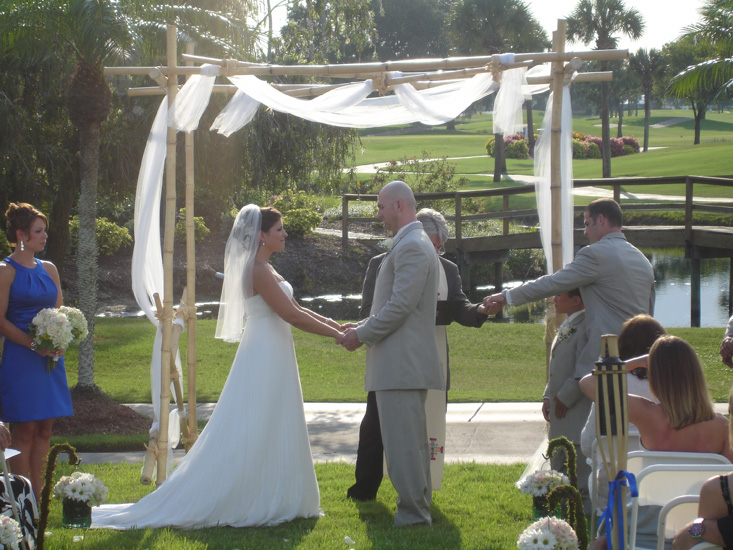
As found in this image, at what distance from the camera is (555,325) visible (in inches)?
230

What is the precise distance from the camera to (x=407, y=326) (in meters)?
4.85

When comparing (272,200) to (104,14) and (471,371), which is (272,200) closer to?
(471,371)

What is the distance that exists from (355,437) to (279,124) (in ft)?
28.8

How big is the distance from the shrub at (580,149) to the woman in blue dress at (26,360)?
49168 mm

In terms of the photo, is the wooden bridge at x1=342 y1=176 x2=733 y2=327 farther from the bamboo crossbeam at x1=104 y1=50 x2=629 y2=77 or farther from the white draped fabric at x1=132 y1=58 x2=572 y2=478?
the bamboo crossbeam at x1=104 y1=50 x2=629 y2=77

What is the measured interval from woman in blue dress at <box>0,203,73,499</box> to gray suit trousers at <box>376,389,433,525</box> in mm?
2214

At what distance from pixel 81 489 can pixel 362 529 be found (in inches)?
66.3

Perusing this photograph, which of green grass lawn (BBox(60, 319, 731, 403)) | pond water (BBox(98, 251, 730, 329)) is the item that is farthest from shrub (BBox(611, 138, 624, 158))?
green grass lawn (BBox(60, 319, 731, 403))

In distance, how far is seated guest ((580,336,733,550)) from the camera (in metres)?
3.47

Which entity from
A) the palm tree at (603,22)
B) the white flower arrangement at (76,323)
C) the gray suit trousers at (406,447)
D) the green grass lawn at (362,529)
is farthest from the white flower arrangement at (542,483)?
the palm tree at (603,22)

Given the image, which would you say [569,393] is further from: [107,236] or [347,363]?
[107,236]

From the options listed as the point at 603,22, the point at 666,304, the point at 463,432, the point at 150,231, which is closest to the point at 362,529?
the point at 150,231

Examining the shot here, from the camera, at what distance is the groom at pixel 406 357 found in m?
4.79

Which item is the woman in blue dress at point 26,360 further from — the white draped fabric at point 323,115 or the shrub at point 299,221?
the shrub at point 299,221
